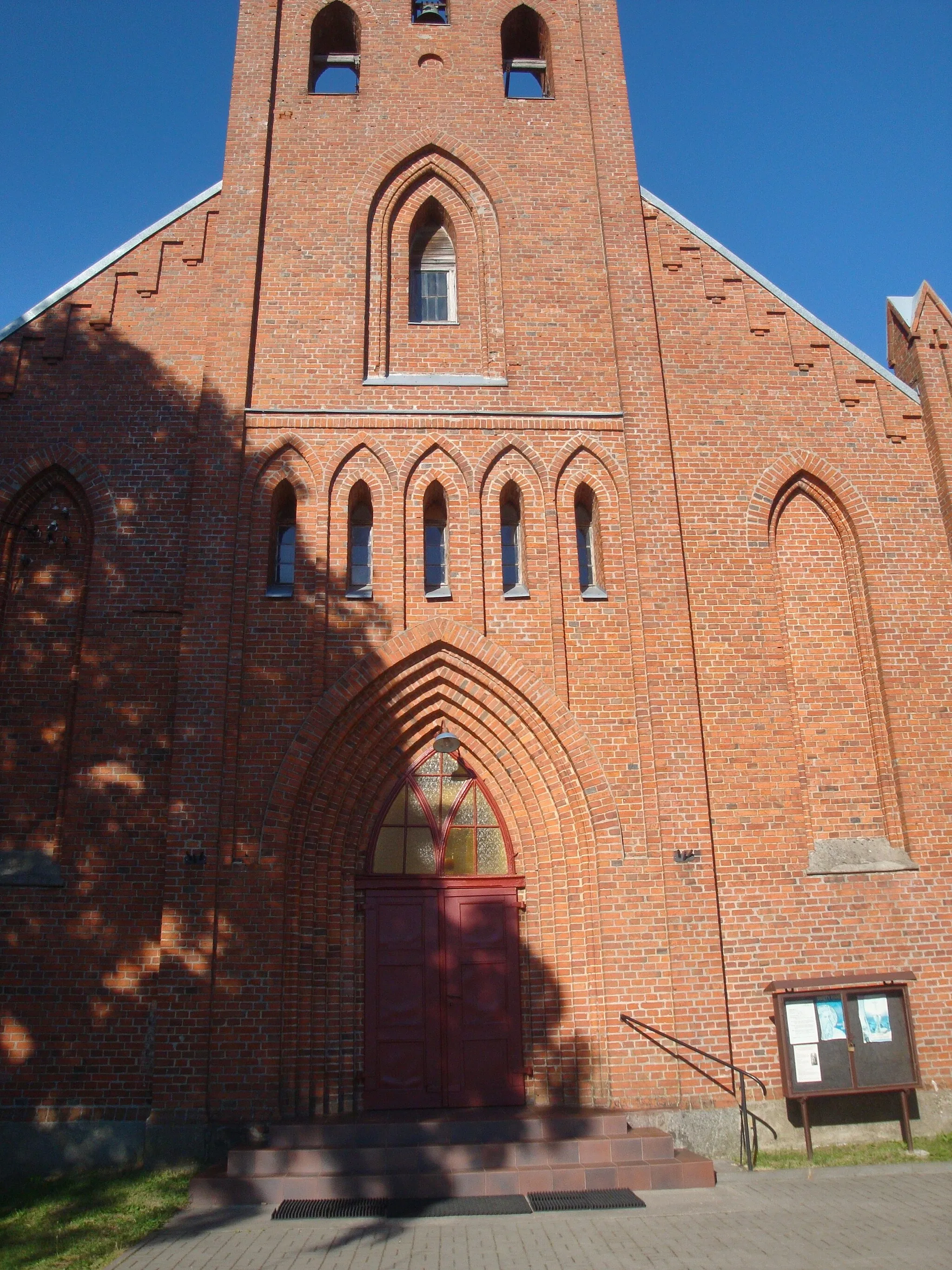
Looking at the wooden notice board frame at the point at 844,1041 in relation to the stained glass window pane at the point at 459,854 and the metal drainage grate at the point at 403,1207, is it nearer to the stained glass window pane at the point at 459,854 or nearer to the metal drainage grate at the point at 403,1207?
the metal drainage grate at the point at 403,1207

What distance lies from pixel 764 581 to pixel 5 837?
8.62 metres

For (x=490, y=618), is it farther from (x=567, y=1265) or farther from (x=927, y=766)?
(x=567, y=1265)

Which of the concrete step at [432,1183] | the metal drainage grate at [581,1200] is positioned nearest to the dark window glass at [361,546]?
the concrete step at [432,1183]

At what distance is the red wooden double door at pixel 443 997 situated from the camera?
9930 mm

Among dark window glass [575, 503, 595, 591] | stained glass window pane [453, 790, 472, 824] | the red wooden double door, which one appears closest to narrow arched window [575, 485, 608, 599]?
dark window glass [575, 503, 595, 591]

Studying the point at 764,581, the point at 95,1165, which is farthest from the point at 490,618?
the point at 95,1165

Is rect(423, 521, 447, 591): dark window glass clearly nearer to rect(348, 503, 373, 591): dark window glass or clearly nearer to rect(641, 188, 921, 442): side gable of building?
rect(348, 503, 373, 591): dark window glass

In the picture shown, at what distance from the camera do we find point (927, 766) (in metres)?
10.9

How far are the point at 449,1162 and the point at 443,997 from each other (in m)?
1.92

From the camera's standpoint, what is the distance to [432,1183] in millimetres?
8227

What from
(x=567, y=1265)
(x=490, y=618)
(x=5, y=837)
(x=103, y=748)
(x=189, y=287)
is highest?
(x=189, y=287)

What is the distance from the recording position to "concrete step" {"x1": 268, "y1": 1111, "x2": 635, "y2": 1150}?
865 centimetres

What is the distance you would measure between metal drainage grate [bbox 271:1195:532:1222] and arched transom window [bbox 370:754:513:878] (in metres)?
3.21

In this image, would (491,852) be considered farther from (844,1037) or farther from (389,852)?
(844,1037)
